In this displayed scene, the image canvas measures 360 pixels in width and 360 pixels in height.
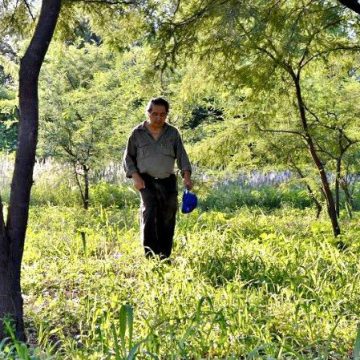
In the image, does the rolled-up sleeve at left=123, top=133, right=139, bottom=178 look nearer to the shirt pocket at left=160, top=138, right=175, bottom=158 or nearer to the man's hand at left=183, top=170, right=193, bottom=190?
the shirt pocket at left=160, top=138, right=175, bottom=158

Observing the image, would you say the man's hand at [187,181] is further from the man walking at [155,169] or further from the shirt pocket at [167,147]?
the shirt pocket at [167,147]

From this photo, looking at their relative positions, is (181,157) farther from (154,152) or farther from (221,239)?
(221,239)

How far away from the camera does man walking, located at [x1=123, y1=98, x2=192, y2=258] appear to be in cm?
516

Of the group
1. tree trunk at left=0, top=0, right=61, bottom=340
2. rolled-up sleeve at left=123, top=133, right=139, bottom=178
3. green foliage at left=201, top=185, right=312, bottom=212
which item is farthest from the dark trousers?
green foliage at left=201, top=185, right=312, bottom=212

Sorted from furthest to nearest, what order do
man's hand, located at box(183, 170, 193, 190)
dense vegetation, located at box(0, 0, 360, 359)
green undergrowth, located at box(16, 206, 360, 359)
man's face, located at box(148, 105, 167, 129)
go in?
man's hand, located at box(183, 170, 193, 190)
man's face, located at box(148, 105, 167, 129)
dense vegetation, located at box(0, 0, 360, 359)
green undergrowth, located at box(16, 206, 360, 359)

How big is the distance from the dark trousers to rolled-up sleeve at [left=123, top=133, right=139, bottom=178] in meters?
0.12

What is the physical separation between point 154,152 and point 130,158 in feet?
0.74

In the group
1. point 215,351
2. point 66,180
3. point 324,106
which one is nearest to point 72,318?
point 215,351

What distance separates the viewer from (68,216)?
8.45 meters

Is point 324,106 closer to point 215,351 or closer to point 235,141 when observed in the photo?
point 235,141

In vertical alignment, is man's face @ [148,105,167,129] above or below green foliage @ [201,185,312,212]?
above

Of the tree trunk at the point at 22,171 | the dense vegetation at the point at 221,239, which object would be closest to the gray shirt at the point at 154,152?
the dense vegetation at the point at 221,239

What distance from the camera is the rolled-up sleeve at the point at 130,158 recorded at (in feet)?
16.9

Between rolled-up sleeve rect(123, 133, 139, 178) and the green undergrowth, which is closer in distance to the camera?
the green undergrowth
